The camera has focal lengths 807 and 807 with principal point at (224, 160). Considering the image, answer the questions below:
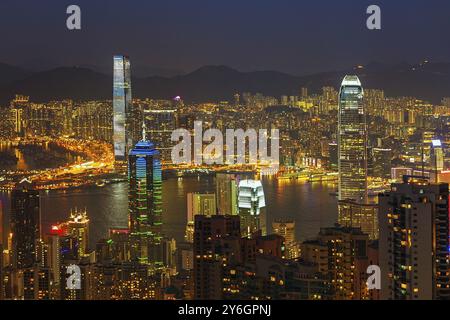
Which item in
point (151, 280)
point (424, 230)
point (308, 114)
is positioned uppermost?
point (308, 114)

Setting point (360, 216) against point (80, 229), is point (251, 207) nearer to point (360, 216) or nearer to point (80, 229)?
point (360, 216)

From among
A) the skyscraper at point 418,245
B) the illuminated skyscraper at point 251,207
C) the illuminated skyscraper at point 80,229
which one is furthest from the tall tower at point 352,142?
the skyscraper at point 418,245

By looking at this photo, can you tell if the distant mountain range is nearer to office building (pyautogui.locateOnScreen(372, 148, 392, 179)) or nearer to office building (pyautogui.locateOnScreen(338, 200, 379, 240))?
office building (pyautogui.locateOnScreen(372, 148, 392, 179))

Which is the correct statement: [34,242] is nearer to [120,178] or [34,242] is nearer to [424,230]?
Result: [120,178]

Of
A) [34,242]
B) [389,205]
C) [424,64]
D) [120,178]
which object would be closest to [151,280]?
[34,242]

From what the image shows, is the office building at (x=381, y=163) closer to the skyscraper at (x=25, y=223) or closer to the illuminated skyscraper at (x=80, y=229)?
the illuminated skyscraper at (x=80, y=229)

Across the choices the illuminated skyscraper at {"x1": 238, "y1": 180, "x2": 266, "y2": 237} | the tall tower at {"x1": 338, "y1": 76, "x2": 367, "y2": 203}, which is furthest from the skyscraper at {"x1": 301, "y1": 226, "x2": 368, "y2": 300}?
the tall tower at {"x1": 338, "y1": 76, "x2": 367, "y2": 203}
